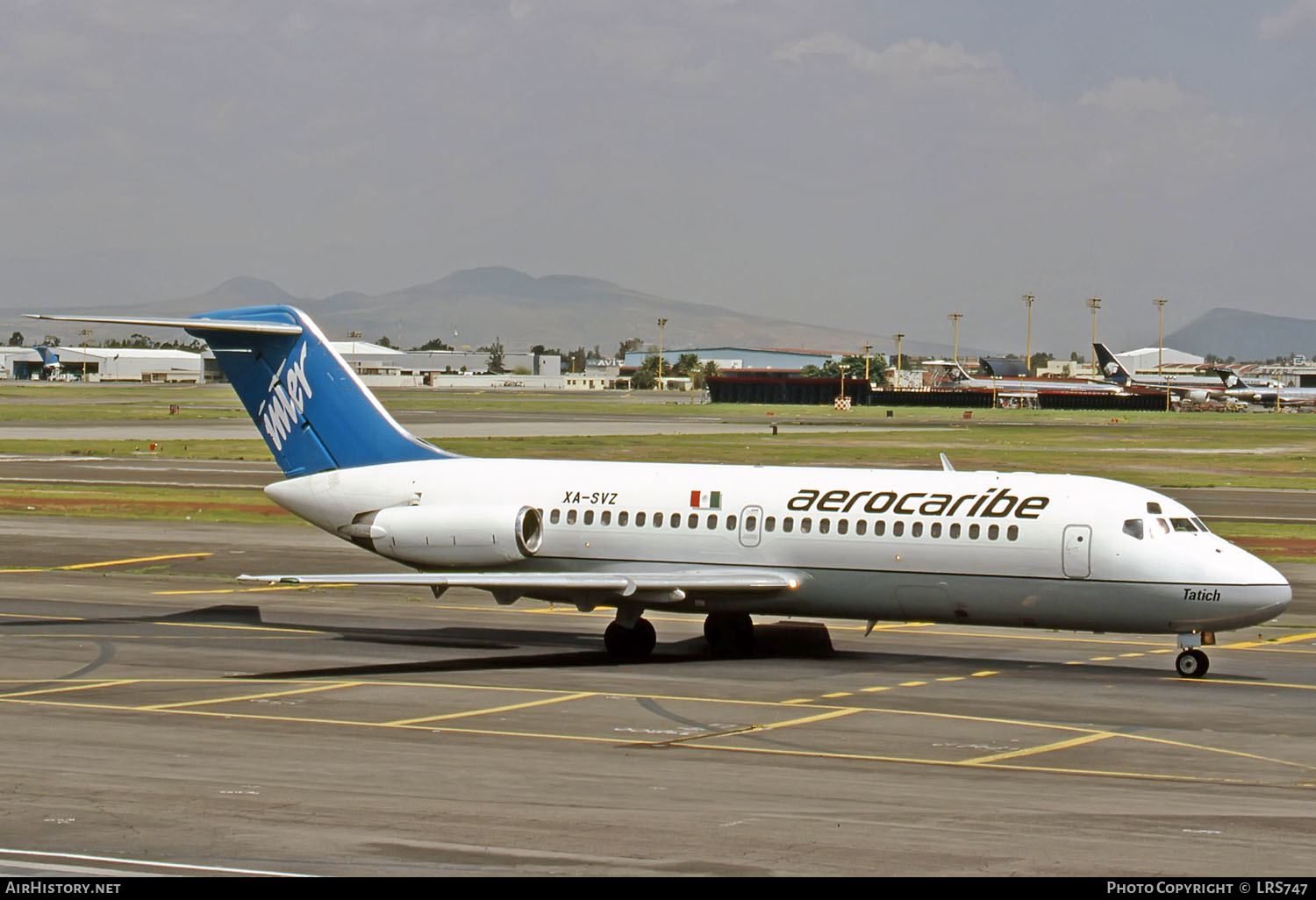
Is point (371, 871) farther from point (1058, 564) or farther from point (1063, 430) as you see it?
point (1063, 430)

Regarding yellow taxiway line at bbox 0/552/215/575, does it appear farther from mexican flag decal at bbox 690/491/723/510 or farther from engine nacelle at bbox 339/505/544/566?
mexican flag decal at bbox 690/491/723/510

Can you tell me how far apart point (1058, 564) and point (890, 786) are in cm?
1000

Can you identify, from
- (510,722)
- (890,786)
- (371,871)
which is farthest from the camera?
(510,722)

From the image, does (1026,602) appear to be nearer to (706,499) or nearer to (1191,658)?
(1191,658)

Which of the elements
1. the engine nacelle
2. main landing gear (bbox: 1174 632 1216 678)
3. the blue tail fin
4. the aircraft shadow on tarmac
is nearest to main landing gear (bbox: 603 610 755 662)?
the aircraft shadow on tarmac

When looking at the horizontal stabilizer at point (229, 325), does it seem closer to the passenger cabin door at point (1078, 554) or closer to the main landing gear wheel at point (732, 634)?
the main landing gear wheel at point (732, 634)

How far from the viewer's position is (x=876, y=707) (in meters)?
26.3

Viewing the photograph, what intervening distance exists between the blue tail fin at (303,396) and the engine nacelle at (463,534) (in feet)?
7.19

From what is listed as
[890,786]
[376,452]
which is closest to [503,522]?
[376,452]

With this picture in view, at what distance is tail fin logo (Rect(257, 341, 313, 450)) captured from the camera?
35.5 meters

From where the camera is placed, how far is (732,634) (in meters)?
32.2

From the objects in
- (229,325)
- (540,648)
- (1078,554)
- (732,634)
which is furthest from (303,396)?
(1078,554)

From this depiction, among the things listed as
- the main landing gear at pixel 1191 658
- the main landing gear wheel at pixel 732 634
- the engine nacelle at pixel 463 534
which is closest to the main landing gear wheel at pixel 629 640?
the main landing gear wheel at pixel 732 634

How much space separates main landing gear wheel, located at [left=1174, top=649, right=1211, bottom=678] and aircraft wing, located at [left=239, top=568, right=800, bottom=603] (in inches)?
283
